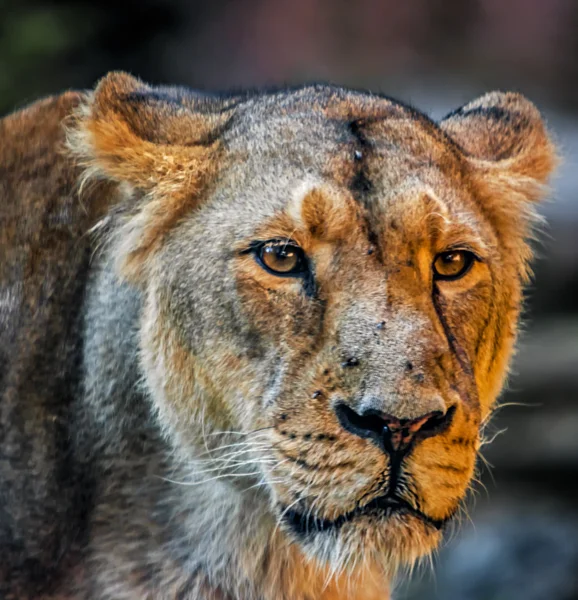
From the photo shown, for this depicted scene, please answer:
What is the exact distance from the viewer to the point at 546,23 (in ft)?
13.4

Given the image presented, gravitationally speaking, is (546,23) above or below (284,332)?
above

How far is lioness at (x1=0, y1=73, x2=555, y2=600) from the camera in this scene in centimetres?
152

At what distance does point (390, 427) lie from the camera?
1.42 meters

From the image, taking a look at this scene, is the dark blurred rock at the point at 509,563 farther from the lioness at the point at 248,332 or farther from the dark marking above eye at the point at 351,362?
the dark marking above eye at the point at 351,362

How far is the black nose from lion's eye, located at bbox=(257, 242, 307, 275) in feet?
0.90

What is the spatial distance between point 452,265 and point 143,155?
0.59m

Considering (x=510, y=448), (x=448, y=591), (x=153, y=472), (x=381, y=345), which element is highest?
(x=381, y=345)

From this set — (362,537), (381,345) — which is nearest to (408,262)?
(381,345)

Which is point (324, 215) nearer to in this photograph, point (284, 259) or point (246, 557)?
point (284, 259)

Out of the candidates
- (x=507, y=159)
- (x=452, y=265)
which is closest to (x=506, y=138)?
(x=507, y=159)

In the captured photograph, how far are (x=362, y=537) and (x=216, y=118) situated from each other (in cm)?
86

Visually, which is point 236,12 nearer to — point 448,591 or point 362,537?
point 448,591

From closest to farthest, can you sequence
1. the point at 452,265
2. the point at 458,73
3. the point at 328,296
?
1. the point at 328,296
2. the point at 452,265
3. the point at 458,73

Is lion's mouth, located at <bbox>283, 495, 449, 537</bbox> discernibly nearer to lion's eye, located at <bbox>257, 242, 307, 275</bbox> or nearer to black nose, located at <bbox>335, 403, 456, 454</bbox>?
black nose, located at <bbox>335, 403, 456, 454</bbox>
